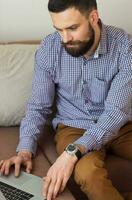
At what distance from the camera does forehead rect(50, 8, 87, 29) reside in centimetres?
153

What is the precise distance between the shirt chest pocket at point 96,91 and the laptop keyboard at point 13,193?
576 millimetres

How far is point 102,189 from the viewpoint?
142cm

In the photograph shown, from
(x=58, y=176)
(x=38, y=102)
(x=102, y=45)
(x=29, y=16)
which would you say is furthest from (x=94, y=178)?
(x=29, y=16)

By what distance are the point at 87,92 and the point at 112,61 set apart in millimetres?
186

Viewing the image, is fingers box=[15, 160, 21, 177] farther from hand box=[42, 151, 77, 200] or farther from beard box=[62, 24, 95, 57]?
beard box=[62, 24, 95, 57]

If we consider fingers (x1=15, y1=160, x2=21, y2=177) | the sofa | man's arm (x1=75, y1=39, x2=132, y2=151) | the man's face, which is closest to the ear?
the man's face

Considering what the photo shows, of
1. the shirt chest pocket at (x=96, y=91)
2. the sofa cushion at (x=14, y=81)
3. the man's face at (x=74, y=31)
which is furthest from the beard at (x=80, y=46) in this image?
the sofa cushion at (x=14, y=81)

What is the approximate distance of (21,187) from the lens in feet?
4.67

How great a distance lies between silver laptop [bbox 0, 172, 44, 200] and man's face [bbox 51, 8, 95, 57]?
1.86ft

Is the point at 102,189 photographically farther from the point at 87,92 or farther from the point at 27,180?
the point at 87,92

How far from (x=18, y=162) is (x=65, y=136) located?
0.31 m

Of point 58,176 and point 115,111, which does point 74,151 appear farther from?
point 115,111

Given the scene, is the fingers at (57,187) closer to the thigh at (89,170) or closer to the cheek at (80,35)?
the thigh at (89,170)

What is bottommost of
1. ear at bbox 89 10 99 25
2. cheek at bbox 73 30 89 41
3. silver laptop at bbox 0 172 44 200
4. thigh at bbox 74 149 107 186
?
silver laptop at bbox 0 172 44 200
